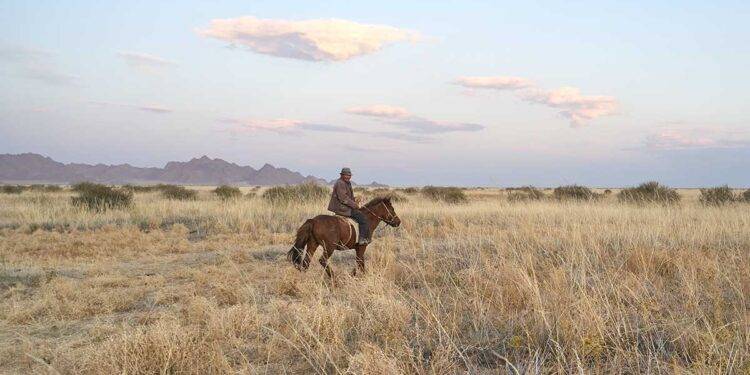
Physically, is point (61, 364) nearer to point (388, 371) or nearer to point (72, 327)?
point (72, 327)

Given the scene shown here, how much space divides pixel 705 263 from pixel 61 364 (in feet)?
28.0

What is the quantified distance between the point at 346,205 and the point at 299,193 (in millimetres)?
15874

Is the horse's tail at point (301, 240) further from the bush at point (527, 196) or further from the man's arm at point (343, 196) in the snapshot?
the bush at point (527, 196)

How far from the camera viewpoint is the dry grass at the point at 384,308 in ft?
13.5

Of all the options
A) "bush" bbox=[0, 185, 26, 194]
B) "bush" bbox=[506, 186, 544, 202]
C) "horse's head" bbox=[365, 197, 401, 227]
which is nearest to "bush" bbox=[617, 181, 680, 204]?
"bush" bbox=[506, 186, 544, 202]

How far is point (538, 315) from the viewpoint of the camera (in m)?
4.75

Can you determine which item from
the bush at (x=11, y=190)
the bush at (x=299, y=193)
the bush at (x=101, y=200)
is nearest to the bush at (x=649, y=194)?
the bush at (x=299, y=193)

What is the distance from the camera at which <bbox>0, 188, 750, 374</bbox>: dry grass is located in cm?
411

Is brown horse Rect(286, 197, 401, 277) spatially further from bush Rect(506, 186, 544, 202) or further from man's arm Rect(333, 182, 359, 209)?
bush Rect(506, 186, 544, 202)

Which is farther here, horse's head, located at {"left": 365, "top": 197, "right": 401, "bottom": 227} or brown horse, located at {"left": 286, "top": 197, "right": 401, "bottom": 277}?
horse's head, located at {"left": 365, "top": 197, "right": 401, "bottom": 227}

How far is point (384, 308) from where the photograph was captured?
16.8ft

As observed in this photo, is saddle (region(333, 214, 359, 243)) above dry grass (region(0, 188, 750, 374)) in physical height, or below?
above

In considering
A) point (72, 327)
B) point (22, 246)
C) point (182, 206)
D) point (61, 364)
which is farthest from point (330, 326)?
point (182, 206)

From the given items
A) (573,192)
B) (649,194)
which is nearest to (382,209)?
(649,194)
